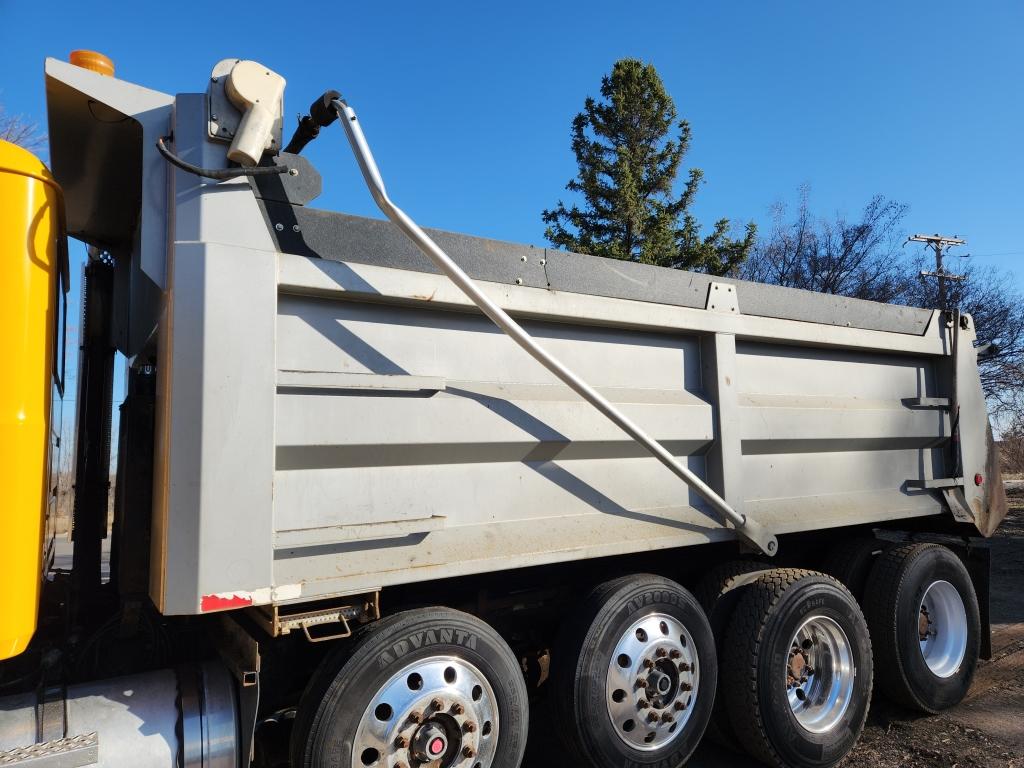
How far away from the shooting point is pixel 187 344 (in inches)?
88.9

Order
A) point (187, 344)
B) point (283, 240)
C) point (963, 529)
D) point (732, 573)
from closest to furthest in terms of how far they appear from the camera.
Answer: point (187, 344) → point (283, 240) → point (732, 573) → point (963, 529)

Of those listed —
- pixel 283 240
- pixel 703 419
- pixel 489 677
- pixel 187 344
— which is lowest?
pixel 489 677

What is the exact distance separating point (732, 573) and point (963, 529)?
2.24m

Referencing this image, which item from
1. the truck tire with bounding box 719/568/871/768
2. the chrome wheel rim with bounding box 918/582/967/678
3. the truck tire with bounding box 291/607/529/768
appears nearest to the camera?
the truck tire with bounding box 291/607/529/768

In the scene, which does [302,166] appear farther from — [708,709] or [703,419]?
[708,709]

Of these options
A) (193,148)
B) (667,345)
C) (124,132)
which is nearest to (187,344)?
(193,148)

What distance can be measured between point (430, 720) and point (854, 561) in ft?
9.57

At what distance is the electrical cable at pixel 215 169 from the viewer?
2.28 m

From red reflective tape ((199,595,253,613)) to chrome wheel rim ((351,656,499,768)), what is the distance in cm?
56

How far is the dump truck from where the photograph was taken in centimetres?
229

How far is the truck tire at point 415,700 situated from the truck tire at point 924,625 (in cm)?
253

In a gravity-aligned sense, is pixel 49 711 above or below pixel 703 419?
below

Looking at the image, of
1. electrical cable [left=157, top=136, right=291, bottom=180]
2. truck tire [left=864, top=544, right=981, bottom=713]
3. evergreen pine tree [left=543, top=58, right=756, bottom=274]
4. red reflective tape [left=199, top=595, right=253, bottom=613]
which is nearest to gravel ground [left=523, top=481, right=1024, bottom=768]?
truck tire [left=864, top=544, right=981, bottom=713]

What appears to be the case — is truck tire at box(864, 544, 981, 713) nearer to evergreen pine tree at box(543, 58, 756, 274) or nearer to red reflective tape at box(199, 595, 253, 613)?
red reflective tape at box(199, 595, 253, 613)
